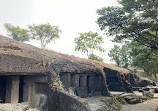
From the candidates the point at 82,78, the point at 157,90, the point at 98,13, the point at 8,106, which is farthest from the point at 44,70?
the point at 157,90

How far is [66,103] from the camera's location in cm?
734

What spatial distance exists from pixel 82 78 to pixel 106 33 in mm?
4020

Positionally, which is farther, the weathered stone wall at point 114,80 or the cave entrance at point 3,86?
the weathered stone wall at point 114,80

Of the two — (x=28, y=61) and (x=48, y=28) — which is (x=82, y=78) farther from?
(x=48, y=28)

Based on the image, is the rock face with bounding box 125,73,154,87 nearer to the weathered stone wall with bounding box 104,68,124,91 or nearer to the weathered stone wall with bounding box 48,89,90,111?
the weathered stone wall with bounding box 104,68,124,91

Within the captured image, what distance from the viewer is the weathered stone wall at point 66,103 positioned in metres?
7.27

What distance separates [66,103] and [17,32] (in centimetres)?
3037

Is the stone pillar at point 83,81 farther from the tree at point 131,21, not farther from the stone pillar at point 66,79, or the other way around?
the tree at point 131,21

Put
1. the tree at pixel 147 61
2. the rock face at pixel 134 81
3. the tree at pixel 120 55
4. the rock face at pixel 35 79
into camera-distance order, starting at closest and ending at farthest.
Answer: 1. the rock face at pixel 35 79
2. the tree at pixel 147 61
3. the rock face at pixel 134 81
4. the tree at pixel 120 55

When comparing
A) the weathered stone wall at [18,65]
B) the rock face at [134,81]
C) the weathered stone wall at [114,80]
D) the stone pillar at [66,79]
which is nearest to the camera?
the weathered stone wall at [18,65]

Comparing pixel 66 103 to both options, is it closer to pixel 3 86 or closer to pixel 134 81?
pixel 3 86

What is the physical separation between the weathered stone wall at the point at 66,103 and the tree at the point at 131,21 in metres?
6.42

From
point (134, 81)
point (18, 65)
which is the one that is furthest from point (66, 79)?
point (134, 81)

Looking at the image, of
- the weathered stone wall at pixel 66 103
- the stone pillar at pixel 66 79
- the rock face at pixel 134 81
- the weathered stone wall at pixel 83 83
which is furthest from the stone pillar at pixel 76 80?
the rock face at pixel 134 81
